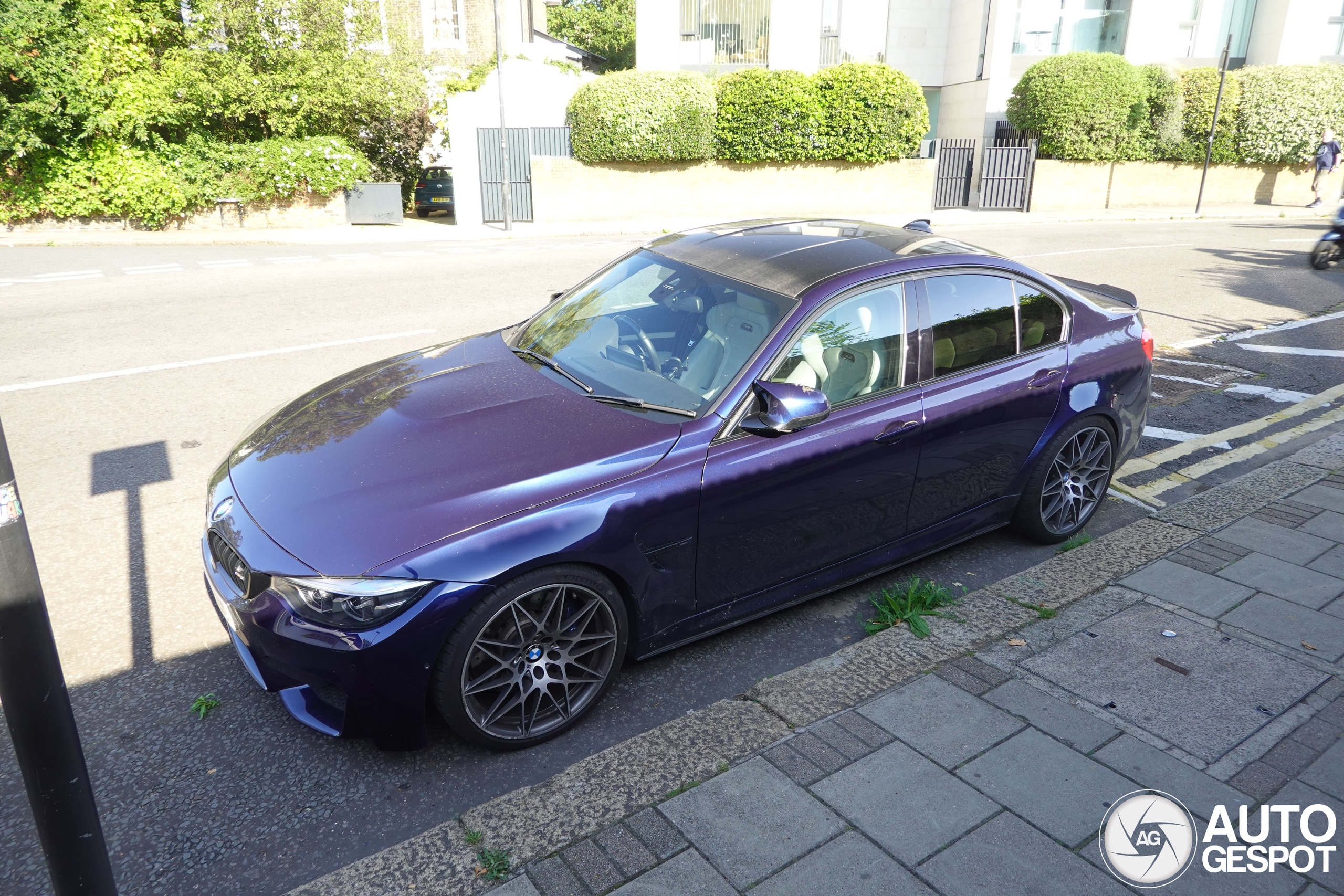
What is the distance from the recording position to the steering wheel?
397 cm

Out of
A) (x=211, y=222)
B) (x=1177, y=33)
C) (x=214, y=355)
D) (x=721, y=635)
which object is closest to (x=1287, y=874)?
(x=721, y=635)

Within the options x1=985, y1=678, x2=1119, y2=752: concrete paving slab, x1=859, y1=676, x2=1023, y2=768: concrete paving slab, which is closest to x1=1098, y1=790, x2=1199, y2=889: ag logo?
x1=985, y1=678, x2=1119, y2=752: concrete paving slab

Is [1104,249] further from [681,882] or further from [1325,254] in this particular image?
[681,882]

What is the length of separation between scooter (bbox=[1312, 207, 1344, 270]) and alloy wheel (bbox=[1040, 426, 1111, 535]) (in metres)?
12.7

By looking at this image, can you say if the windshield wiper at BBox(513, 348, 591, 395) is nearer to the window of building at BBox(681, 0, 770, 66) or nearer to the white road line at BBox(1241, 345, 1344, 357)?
the white road line at BBox(1241, 345, 1344, 357)

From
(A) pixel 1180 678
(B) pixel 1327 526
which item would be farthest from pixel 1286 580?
(A) pixel 1180 678

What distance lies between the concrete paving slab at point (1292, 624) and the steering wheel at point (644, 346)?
280 centimetres

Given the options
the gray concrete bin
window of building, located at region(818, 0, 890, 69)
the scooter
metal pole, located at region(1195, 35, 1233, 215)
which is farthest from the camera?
window of building, located at region(818, 0, 890, 69)

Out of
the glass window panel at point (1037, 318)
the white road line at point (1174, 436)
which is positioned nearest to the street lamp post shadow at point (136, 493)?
the glass window panel at point (1037, 318)

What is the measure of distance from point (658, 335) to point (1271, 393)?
6398mm

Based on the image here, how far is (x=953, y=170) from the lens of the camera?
1033 inches

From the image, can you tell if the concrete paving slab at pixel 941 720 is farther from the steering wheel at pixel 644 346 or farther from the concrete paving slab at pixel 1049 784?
the steering wheel at pixel 644 346

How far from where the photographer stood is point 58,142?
1811 centimetres

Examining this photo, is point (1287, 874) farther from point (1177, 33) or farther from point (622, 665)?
point (1177, 33)
